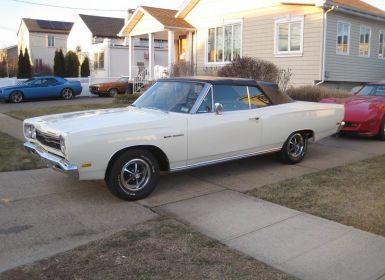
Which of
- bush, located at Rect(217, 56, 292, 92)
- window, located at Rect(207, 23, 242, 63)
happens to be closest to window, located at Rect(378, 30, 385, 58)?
window, located at Rect(207, 23, 242, 63)

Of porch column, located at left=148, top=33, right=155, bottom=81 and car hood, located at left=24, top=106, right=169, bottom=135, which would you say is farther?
porch column, located at left=148, top=33, right=155, bottom=81

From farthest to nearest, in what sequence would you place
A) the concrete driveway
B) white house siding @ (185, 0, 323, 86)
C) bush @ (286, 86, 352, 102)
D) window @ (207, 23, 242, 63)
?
window @ (207, 23, 242, 63) < white house siding @ (185, 0, 323, 86) < bush @ (286, 86, 352, 102) < the concrete driveway

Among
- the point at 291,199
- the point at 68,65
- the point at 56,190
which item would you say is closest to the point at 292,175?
the point at 291,199

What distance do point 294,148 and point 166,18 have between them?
55.1 feet

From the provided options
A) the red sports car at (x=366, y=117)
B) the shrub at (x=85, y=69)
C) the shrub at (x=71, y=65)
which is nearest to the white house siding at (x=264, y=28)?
the red sports car at (x=366, y=117)

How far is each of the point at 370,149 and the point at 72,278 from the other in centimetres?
725

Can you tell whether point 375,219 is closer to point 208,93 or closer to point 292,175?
point 292,175

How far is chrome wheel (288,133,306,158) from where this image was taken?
7686mm

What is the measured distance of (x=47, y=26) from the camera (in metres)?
59.6

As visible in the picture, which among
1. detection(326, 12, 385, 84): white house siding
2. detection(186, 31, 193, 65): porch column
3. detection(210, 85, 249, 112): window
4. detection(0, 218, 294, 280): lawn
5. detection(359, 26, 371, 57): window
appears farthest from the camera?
detection(186, 31, 193, 65): porch column

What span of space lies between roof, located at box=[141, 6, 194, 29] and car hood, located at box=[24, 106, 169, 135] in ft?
54.5

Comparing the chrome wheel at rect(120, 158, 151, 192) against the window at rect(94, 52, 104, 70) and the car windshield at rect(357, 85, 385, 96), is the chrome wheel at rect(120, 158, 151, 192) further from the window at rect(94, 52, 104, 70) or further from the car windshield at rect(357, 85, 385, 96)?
the window at rect(94, 52, 104, 70)

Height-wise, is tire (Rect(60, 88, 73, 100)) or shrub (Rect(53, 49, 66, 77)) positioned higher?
shrub (Rect(53, 49, 66, 77))

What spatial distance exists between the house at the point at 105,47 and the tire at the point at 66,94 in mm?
9354
